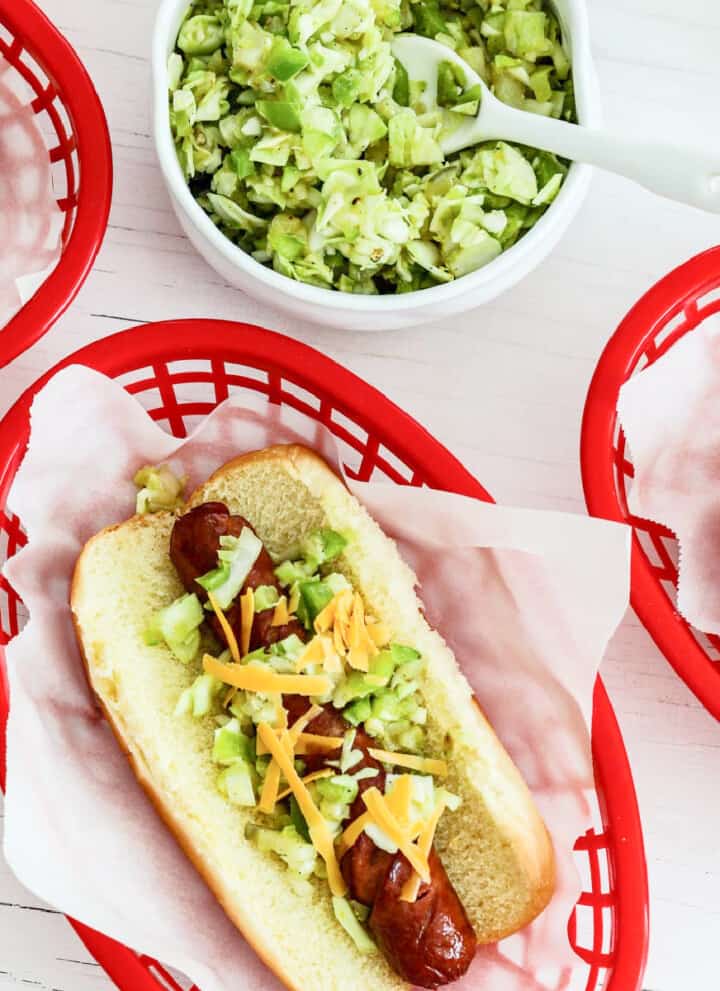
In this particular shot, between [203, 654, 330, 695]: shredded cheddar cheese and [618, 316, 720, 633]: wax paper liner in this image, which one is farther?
[618, 316, 720, 633]: wax paper liner

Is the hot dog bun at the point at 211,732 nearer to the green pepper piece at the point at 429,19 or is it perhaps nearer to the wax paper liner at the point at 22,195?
the wax paper liner at the point at 22,195

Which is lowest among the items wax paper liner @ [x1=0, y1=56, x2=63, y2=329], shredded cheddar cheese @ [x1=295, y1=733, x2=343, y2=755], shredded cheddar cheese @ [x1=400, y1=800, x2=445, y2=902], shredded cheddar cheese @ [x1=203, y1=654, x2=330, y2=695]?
shredded cheddar cheese @ [x1=400, y1=800, x2=445, y2=902]

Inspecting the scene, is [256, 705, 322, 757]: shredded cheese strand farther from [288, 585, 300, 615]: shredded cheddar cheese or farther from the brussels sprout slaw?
the brussels sprout slaw

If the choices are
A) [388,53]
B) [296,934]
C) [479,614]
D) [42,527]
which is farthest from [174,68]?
[296,934]

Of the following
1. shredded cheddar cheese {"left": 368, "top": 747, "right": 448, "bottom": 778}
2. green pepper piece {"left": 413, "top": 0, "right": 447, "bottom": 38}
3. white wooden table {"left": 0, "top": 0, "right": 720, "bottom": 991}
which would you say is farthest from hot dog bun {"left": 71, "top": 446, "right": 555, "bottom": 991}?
green pepper piece {"left": 413, "top": 0, "right": 447, "bottom": 38}

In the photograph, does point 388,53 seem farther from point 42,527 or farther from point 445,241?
point 42,527

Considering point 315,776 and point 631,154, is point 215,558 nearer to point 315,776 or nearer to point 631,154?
point 315,776
